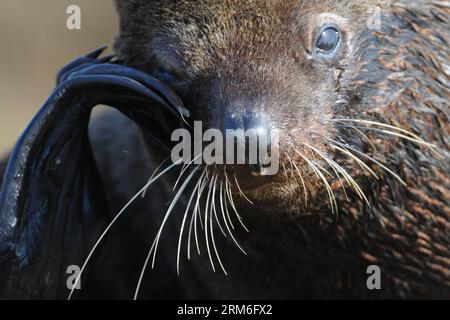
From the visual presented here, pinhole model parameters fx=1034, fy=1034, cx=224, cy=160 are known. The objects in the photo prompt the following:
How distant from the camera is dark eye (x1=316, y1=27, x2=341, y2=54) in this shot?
216 inches

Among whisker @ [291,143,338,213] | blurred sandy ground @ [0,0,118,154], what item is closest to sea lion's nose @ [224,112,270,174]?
whisker @ [291,143,338,213]

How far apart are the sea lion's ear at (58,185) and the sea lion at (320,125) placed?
0.85ft

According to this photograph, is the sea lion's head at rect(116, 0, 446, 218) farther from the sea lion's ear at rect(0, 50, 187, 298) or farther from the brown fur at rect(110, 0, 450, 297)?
the sea lion's ear at rect(0, 50, 187, 298)

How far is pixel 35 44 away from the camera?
13047 millimetres

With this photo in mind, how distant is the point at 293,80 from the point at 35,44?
824 cm

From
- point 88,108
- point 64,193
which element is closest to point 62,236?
point 64,193

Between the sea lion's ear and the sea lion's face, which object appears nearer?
the sea lion's face

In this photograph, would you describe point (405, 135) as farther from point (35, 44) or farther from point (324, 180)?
point (35, 44)

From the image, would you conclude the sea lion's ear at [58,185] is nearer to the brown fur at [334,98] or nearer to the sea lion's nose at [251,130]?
the brown fur at [334,98]

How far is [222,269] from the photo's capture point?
22.7 ft

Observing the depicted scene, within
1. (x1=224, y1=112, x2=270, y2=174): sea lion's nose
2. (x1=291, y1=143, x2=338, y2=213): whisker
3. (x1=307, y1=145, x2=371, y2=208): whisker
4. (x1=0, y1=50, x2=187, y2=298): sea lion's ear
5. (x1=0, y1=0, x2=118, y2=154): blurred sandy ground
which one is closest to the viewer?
(x1=224, y1=112, x2=270, y2=174): sea lion's nose

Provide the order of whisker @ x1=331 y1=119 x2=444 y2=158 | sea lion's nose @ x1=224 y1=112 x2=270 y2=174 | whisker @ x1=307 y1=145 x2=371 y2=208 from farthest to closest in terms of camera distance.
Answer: whisker @ x1=331 y1=119 x2=444 y2=158 < whisker @ x1=307 y1=145 x2=371 y2=208 < sea lion's nose @ x1=224 y1=112 x2=270 y2=174
